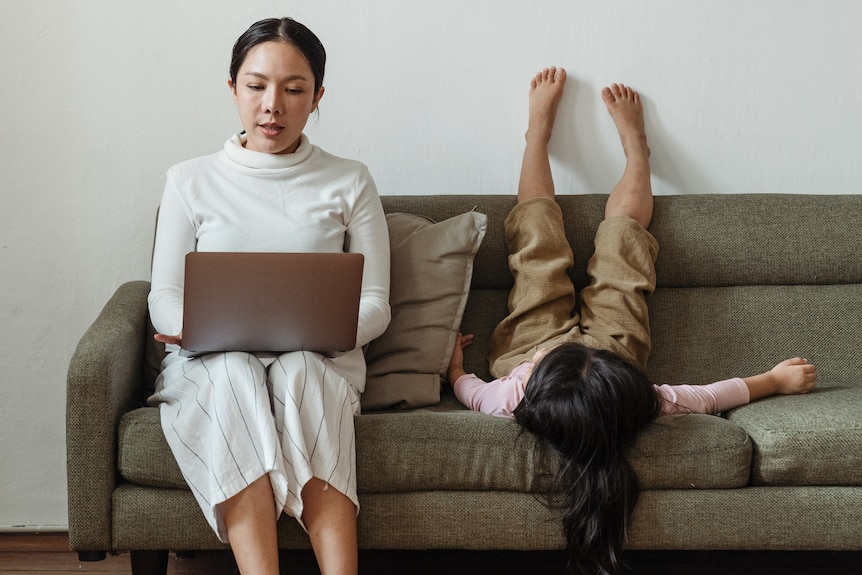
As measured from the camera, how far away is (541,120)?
2.49m

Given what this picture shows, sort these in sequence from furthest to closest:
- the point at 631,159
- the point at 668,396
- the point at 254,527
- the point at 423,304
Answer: the point at 631,159, the point at 423,304, the point at 668,396, the point at 254,527

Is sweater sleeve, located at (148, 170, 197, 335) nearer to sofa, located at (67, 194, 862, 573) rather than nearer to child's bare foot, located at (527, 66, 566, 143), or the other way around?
A: sofa, located at (67, 194, 862, 573)

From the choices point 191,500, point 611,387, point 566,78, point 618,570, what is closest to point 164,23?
point 566,78

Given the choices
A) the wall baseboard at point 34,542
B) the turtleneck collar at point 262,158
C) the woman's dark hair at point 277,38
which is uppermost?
the woman's dark hair at point 277,38

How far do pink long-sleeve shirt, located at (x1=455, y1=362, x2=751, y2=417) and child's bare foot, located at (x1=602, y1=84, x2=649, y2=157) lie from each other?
736 millimetres

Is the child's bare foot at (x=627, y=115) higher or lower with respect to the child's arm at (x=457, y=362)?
higher

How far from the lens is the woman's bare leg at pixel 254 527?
1634 mm

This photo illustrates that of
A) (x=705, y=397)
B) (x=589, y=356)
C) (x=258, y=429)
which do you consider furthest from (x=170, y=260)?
(x=705, y=397)

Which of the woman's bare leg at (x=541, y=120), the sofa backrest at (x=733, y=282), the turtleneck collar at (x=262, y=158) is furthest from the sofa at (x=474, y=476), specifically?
the woman's bare leg at (x=541, y=120)

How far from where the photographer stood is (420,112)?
2523 mm

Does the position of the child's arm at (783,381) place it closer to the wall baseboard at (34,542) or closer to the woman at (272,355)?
the woman at (272,355)

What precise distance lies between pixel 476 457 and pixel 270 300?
487mm

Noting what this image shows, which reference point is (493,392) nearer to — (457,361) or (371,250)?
(457,361)

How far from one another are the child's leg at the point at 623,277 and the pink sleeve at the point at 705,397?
0.19 meters
